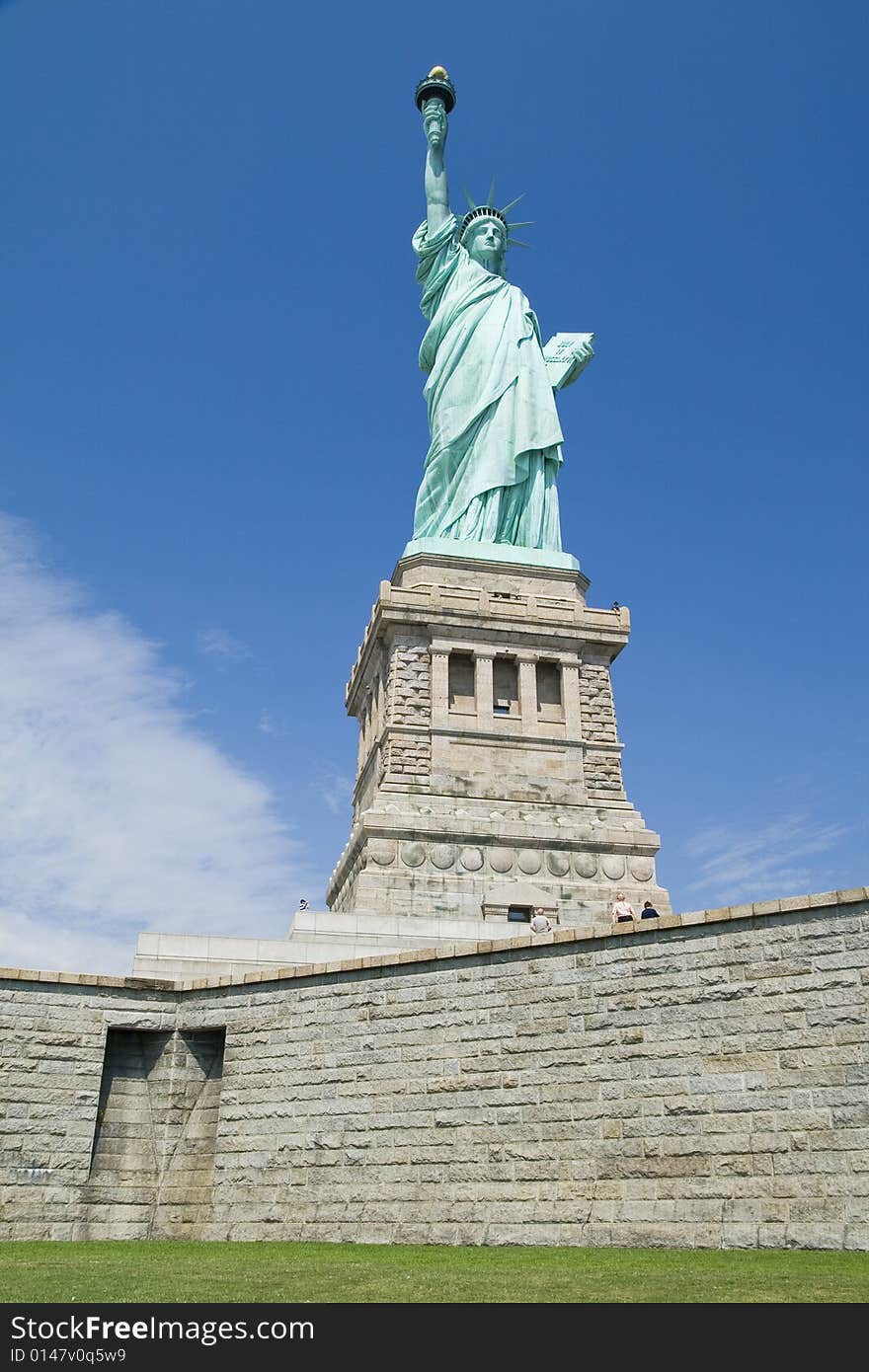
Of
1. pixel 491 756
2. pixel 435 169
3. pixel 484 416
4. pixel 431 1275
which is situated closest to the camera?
pixel 431 1275

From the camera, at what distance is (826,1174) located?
37.3 feet

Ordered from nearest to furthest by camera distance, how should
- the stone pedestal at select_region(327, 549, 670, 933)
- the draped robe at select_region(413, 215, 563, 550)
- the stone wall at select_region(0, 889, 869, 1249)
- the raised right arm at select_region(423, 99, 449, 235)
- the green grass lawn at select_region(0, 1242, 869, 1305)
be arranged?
the green grass lawn at select_region(0, 1242, 869, 1305) → the stone wall at select_region(0, 889, 869, 1249) → the stone pedestal at select_region(327, 549, 670, 933) → the draped robe at select_region(413, 215, 563, 550) → the raised right arm at select_region(423, 99, 449, 235)

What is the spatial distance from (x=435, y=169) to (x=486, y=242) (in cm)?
276

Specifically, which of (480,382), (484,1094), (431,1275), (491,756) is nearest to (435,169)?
(480,382)

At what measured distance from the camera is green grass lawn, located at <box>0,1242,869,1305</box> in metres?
7.76

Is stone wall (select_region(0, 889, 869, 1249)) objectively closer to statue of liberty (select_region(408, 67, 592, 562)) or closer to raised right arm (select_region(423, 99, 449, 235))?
statue of liberty (select_region(408, 67, 592, 562))

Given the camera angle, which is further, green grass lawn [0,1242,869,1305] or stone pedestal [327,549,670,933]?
stone pedestal [327,549,670,933]

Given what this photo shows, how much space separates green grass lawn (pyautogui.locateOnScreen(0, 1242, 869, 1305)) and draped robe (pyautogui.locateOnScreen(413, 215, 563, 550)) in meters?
23.3

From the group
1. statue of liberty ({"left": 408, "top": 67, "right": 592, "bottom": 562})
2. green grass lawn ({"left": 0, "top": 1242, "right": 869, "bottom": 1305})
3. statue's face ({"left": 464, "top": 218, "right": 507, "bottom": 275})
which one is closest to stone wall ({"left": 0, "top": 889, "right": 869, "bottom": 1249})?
green grass lawn ({"left": 0, "top": 1242, "right": 869, "bottom": 1305})

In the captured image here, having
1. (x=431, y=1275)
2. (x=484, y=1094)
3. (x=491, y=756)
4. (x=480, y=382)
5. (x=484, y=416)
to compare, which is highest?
(x=480, y=382)

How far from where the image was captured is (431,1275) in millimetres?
9094

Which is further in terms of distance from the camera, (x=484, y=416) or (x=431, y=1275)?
(x=484, y=416)

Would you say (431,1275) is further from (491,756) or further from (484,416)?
(484,416)

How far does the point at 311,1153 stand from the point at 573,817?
1415cm
